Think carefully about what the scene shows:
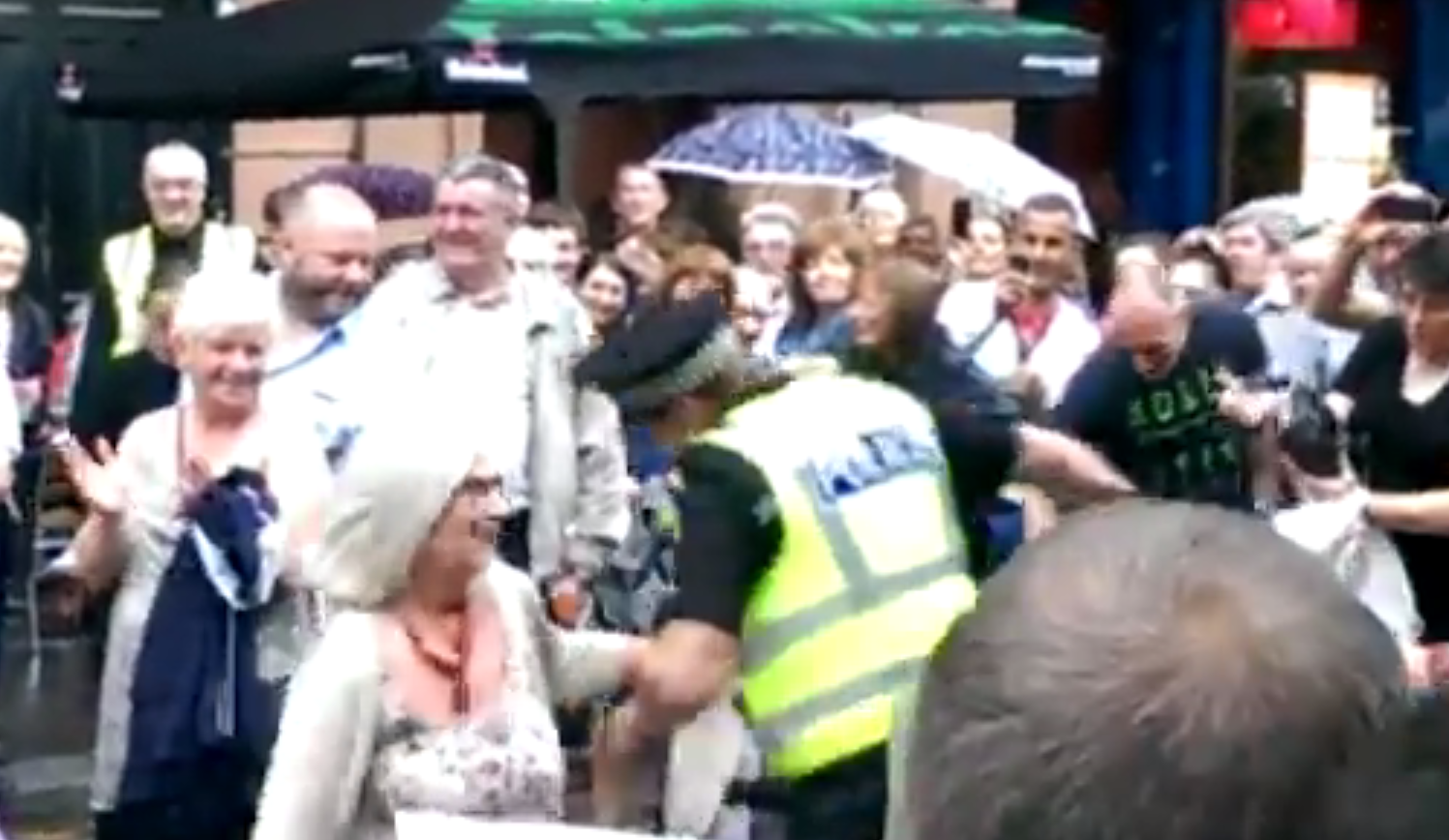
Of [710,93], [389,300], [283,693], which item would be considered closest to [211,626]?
[283,693]

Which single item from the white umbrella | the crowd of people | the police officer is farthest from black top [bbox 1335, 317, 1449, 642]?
the white umbrella

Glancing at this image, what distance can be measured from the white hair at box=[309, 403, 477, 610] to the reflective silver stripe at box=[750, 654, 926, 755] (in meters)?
0.64

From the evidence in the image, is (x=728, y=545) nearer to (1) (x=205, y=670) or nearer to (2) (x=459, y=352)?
(1) (x=205, y=670)

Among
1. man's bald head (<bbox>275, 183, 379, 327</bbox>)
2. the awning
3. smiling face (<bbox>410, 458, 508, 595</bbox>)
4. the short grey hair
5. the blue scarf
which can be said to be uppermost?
the awning

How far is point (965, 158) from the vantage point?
55.3 ft

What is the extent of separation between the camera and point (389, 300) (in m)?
8.75

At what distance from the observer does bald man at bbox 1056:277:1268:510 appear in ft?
28.7

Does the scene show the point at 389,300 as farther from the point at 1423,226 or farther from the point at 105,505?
the point at 1423,226

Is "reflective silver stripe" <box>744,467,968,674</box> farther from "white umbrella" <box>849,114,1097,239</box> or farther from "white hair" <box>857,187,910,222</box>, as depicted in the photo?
"white umbrella" <box>849,114,1097,239</box>

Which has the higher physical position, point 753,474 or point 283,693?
point 753,474

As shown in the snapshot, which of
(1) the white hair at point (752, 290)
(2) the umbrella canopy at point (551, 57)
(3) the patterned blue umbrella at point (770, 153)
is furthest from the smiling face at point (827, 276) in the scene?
(3) the patterned blue umbrella at point (770, 153)

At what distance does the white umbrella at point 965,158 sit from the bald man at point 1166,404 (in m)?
6.56

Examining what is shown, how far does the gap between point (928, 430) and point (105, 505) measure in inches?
84.5

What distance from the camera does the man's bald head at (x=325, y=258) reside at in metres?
9.07
